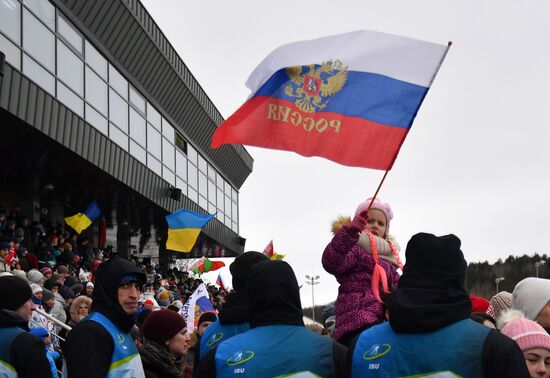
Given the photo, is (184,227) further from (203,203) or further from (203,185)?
(203,185)

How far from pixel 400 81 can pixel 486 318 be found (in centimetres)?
188

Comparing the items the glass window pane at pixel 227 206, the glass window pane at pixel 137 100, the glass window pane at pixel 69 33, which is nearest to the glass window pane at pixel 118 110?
the glass window pane at pixel 137 100

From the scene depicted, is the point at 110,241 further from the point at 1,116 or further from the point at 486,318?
the point at 486,318

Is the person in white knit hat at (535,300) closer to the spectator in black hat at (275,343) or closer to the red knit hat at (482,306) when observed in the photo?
the red knit hat at (482,306)

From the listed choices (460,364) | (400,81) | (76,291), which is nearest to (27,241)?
(76,291)

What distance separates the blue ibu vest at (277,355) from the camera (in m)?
4.08

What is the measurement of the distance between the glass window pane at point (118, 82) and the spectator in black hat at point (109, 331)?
21.4m

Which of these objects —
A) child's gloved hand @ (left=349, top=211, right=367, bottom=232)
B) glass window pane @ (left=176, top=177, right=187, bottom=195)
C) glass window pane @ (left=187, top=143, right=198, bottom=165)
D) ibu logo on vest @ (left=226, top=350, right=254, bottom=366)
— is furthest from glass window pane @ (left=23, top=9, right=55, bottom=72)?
ibu logo on vest @ (left=226, top=350, right=254, bottom=366)

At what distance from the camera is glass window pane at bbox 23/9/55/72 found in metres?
19.7

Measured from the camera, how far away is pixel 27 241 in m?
20.7

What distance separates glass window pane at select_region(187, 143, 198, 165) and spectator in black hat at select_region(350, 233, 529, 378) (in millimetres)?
33694

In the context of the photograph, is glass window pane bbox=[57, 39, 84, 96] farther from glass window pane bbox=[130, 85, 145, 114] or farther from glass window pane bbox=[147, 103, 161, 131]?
glass window pane bbox=[147, 103, 161, 131]

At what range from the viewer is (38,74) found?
20219 millimetres

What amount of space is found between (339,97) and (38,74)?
14994 mm
